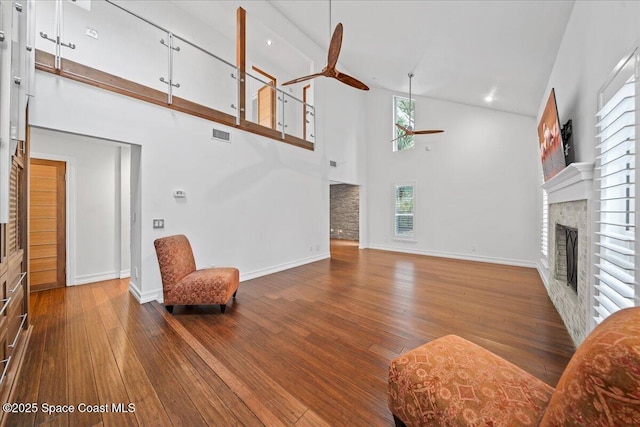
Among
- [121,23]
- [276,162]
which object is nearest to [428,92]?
[276,162]

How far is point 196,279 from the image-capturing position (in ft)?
9.75

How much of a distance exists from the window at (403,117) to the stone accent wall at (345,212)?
8.80ft

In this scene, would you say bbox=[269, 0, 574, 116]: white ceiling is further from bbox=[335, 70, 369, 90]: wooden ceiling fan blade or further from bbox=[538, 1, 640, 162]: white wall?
bbox=[335, 70, 369, 90]: wooden ceiling fan blade

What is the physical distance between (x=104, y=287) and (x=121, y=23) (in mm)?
4504

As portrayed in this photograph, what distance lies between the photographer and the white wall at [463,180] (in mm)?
5449

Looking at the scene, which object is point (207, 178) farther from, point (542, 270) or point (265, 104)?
point (542, 270)

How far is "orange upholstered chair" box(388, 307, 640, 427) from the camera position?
0.64 m

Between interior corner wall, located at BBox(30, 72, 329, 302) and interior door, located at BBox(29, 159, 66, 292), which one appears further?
interior door, located at BBox(29, 159, 66, 292)

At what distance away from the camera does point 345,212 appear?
10.2m

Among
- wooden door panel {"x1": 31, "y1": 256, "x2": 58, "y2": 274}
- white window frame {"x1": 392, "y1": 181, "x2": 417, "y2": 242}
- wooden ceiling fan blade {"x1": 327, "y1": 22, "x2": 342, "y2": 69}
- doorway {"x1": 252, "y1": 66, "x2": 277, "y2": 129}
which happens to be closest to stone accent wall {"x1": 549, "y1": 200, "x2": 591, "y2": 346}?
wooden ceiling fan blade {"x1": 327, "y1": 22, "x2": 342, "y2": 69}

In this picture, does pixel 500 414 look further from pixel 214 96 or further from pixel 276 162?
pixel 214 96

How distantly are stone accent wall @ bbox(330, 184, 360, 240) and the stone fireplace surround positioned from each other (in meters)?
6.90

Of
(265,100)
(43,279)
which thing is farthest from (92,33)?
(43,279)

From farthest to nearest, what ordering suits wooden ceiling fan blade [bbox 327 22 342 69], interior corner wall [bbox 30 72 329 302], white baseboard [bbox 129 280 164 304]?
white baseboard [bbox 129 280 164 304] → interior corner wall [bbox 30 72 329 302] → wooden ceiling fan blade [bbox 327 22 342 69]
